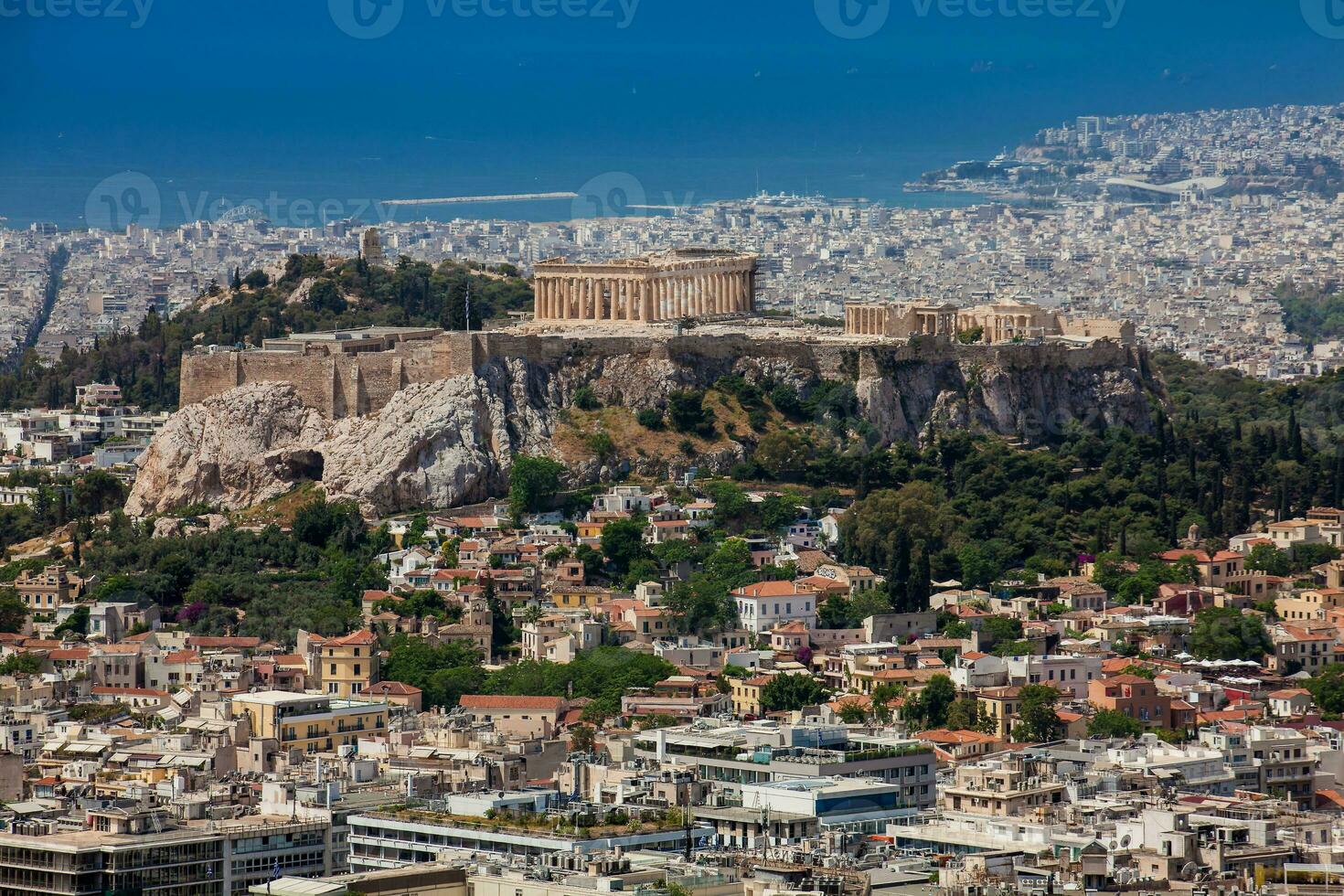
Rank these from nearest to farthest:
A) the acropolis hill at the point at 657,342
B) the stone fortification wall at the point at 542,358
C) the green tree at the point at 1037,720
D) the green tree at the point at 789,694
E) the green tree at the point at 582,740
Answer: the green tree at the point at 582,740
the green tree at the point at 1037,720
the green tree at the point at 789,694
the stone fortification wall at the point at 542,358
the acropolis hill at the point at 657,342

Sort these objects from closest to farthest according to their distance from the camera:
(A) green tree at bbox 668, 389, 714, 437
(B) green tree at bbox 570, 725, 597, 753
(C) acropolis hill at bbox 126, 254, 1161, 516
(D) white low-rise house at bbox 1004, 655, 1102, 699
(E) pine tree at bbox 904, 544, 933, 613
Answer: (B) green tree at bbox 570, 725, 597, 753, (D) white low-rise house at bbox 1004, 655, 1102, 699, (E) pine tree at bbox 904, 544, 933, 613, (C) acropolis hill at bbox 126, 254, 1161, 516, (A) green tree at bbox 668, 389, 714, 437

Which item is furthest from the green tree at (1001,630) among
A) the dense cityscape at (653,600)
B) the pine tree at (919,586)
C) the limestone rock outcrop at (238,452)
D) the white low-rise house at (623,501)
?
the limestone rock outcrop at (238,452)

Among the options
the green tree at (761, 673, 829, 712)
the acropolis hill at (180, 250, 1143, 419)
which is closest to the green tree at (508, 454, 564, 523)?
the acropolis hill at (180, 250, 1143, 419)

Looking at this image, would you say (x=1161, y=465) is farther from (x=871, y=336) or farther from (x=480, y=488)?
(x=480, y=488)

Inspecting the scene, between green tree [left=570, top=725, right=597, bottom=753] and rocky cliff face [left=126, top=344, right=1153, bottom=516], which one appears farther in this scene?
rocky cliff face [left=126, top=344, right=1153, bottom=516]

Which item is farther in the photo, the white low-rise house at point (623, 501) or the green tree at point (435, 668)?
the white low-rise house at point (623, 501)

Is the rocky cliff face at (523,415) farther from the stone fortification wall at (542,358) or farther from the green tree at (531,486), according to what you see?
the green tree at (531,486)

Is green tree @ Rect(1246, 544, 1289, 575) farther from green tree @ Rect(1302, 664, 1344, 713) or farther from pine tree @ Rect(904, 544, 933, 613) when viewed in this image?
green tree @ Rect(1302, 664, 1344, 713)
